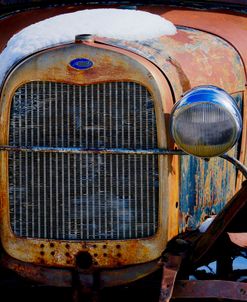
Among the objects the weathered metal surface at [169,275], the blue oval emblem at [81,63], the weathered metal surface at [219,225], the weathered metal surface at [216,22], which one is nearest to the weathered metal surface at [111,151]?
the weathered metal surface at [219,225]

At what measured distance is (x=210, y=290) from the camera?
442 cm

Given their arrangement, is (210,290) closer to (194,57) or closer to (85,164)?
(85,164)

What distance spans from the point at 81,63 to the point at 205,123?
70 cm

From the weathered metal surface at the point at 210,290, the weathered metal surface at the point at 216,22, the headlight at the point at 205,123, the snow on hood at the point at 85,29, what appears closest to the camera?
the headlight at the point at 205,123

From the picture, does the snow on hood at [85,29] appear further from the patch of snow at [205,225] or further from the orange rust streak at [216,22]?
the patch of snow at [205,225]

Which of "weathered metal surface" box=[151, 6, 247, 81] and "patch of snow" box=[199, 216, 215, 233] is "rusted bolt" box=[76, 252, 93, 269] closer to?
"patch of snow" box=[199, 216, 215, 233]

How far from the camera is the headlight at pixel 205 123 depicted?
421 centimetres

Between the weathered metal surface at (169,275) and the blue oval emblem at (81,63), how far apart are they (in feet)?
3.14

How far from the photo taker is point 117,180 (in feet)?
15.0

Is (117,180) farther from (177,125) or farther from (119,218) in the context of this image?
(177,125)

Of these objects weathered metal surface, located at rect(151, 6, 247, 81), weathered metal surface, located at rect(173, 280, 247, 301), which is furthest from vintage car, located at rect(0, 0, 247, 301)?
weathered metal surface, located at rect(151, 6, 247, 81)

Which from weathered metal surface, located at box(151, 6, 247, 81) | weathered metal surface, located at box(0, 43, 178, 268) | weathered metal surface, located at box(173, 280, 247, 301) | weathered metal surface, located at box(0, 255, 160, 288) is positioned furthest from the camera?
weathered metal surface, located at box(151, 6, 247, 81)

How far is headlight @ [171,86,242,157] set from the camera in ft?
13.8

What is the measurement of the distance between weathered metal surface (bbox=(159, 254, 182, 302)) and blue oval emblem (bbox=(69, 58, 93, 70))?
3.14 feet
